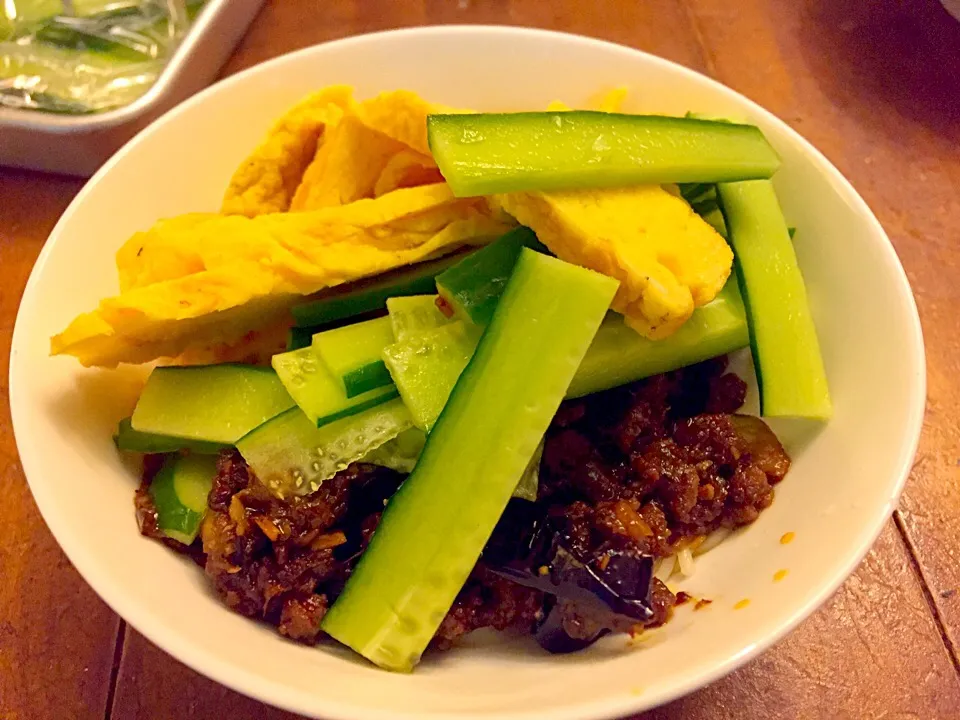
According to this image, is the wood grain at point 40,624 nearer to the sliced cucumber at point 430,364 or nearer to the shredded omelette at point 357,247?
the shredded omelette at point 357,247

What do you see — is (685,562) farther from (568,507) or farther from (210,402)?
(210,402)

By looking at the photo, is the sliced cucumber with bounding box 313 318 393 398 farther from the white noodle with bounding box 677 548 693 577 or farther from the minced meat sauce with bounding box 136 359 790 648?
the white noodle with bounding box 677 548 693 577

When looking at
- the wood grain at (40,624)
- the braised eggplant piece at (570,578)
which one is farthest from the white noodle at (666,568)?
the wood grain at (40,624)

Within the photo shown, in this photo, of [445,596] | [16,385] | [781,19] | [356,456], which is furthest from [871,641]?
[781,19]

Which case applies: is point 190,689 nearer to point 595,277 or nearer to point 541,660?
point 541,660

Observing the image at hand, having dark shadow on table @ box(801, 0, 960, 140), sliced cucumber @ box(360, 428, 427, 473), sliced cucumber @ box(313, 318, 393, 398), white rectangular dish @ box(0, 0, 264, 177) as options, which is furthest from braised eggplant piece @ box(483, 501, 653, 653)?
dark shadow on table @ box(801, 0, 960, 140)

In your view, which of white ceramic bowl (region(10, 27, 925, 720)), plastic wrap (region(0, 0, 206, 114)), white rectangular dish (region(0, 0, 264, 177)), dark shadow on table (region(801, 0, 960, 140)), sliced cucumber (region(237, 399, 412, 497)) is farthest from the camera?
dark shadow on table (region(801, 0, 960, 140))
